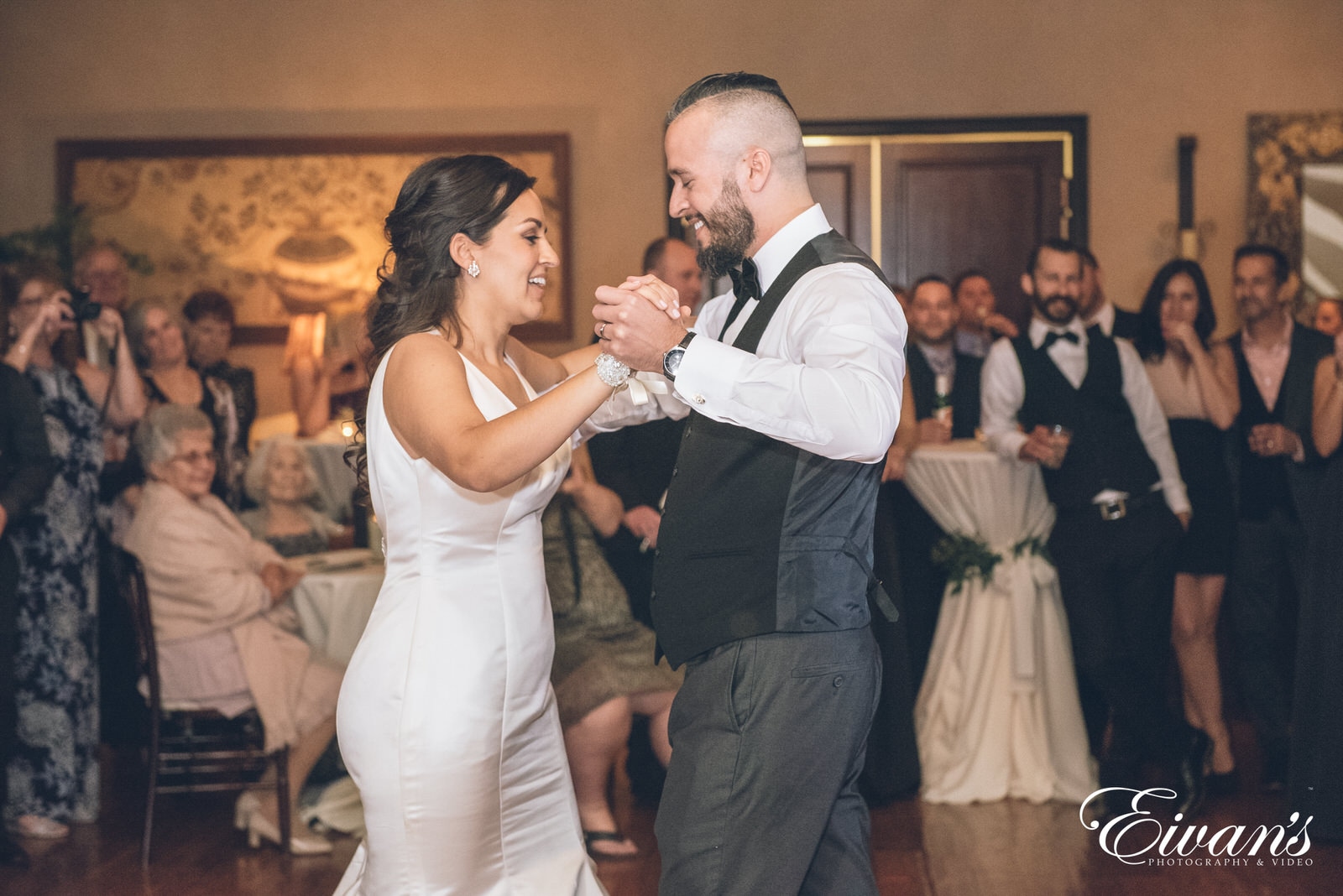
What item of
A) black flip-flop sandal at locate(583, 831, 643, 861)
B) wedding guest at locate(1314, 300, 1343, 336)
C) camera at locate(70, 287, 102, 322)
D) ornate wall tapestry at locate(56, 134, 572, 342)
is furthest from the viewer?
ornate wall tapestry at locate(56, 134, 572, 342)

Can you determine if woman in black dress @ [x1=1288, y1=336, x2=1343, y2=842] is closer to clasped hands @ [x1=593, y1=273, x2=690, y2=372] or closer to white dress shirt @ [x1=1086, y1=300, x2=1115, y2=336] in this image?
white dress shirt @ [x1=1086, y1=300, x2=1115, y2=336]

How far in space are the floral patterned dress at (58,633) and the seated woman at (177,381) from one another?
84cm

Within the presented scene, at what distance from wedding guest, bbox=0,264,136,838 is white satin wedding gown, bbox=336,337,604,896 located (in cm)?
222

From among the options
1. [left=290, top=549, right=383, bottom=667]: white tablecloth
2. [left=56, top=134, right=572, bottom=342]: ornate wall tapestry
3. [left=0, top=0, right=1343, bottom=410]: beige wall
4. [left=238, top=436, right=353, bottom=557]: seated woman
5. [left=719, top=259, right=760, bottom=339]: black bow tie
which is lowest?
[left=290, top=549, right=383, bottom=667]: white tablecloth

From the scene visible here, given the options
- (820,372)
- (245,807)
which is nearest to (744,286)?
(820,372)

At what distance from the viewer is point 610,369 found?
1.85 metres

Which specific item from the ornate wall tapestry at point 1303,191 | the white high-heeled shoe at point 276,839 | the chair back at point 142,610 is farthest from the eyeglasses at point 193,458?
the ornate wall tapestry at point 1303,191

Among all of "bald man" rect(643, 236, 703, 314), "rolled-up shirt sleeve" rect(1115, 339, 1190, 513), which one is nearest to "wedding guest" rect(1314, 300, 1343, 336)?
"rolled-up shirt sleeve" rect(1115, 339, 1190, 513)

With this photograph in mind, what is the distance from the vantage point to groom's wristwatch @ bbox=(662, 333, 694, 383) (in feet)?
5.79

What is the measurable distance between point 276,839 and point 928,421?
246 cm

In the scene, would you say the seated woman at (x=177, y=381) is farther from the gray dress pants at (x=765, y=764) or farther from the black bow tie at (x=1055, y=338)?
the gray dress pants at (x=765, y=764)

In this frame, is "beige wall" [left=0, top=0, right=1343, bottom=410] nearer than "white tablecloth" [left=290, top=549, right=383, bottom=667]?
No

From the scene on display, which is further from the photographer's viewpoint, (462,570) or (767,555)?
(462,570)

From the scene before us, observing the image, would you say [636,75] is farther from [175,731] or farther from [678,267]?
[175,731]
